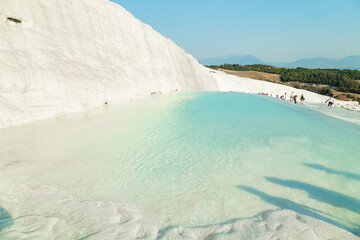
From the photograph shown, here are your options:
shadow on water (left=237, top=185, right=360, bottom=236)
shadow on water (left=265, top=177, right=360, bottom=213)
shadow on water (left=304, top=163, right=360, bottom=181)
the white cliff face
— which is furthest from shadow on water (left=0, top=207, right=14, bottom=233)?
shadow on water (left=304, top=163, right=360, bottom=181)

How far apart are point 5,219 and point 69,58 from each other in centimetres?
1268

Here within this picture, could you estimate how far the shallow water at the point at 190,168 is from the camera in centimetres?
457

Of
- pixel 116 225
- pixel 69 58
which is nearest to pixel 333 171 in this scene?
pixel 116 225

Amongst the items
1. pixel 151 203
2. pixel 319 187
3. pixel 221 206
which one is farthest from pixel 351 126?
pixel 151 203

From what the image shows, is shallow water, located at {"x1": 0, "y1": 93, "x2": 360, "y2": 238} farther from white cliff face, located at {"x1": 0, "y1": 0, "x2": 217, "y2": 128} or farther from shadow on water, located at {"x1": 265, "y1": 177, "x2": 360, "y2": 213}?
white cliff face, located at {"x1": 0, "y1": 0, "x2": 217, "y2": 128}

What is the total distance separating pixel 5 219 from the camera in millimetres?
3645

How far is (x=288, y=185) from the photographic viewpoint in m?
5.45

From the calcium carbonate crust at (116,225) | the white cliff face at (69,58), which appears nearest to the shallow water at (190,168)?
the calcium carbonate crust at (116,225)

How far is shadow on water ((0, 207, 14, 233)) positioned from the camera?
3.41 m

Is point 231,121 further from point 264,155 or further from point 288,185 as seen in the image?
point 288,185

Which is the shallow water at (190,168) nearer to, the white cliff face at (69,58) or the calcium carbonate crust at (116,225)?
the calcium carbonate crust at (116,225)

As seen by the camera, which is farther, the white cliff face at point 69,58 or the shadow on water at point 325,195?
the white cliff face at point 69,58

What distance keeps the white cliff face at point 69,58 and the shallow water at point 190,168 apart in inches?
76.8

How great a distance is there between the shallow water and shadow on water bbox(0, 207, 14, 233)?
0.08 m
